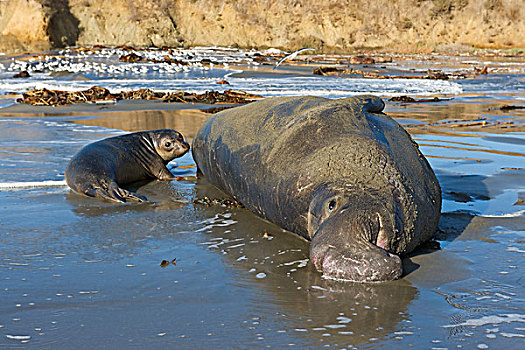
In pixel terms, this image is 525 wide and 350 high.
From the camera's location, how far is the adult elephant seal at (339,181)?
125 inches

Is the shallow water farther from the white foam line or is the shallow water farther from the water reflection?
the water reflection

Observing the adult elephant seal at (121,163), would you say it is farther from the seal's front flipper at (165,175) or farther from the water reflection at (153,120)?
the water reflection at (153,120)

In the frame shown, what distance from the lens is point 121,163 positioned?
579 centimetres

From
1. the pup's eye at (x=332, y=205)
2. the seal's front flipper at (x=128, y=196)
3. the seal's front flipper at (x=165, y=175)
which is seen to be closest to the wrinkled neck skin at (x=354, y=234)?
the pup's eye at (x=332, y=205)

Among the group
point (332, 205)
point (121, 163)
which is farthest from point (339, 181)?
point (121, 163)

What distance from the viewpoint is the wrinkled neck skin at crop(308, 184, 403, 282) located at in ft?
10.1

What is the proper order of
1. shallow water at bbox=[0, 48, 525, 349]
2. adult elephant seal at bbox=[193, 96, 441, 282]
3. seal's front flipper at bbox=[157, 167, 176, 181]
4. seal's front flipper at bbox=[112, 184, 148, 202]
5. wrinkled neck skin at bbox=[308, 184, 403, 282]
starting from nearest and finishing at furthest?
1. shallow water at bbox=[0, 48, 525, 349]
2. wrinkled neck skin at bbox=[308, 184, 403, 282]
3. adult elephant seal at bbox=[193, 96, 441, 282]
4. seal's front flipper at bbox=[112, 184, 148, 202]
5. seal's front flipper at bbox=[157, 167, 176, 181]

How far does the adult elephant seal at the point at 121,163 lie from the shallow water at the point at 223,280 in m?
0.16

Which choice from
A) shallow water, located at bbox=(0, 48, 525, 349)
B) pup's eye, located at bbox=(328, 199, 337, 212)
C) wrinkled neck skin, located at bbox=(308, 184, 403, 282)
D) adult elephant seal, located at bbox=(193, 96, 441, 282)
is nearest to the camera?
shallow water, located at bbox=(0, 48, 525, 349)

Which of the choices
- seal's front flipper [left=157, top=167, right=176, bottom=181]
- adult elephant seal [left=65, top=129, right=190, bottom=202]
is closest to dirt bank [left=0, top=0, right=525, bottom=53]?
adult elephant seal [left=65, top=129, right=190, bottom=202]

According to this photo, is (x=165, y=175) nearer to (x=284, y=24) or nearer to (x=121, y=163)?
(x=121, y=163)

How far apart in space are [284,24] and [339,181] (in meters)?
45.3

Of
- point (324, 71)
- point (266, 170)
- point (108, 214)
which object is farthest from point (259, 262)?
point (324, 71)

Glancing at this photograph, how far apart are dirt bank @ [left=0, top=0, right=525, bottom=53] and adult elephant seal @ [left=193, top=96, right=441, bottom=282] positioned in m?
41.8
